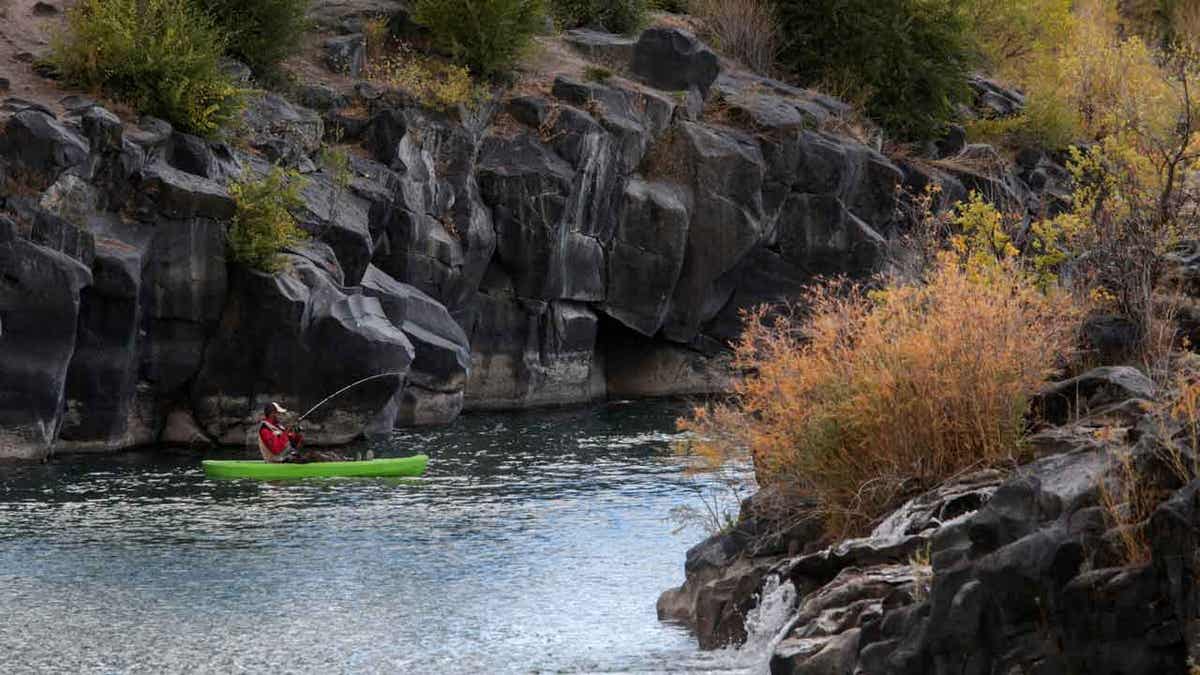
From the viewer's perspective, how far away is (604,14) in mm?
50375

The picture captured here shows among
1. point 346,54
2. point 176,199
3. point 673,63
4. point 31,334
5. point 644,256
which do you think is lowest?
point 31,334

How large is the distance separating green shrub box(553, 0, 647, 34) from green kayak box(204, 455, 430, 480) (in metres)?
24.1

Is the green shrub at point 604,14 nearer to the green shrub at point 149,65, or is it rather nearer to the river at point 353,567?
the green shrub at point 149,65

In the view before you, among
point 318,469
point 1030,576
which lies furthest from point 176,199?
point 1030,576

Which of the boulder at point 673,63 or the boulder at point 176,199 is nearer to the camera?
the boulder at point 176,199

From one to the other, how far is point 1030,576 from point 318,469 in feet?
61.2

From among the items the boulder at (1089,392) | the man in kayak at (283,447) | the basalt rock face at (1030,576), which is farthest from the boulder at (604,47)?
the basalt rock face at (1030,576)

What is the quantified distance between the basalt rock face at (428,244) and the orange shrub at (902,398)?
50.6ft

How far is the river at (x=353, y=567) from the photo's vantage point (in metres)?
16.7

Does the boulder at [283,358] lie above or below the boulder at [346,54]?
below

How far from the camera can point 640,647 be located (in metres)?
16.6

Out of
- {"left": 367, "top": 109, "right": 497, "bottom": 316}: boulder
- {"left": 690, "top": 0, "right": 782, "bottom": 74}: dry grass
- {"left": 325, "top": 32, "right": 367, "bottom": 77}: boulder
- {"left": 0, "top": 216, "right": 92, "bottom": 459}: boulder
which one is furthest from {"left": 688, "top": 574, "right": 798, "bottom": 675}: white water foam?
{"left": 690, "top": 0, "right": 782, "bottom": 74}: dry grass

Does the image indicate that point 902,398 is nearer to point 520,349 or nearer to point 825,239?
point 520,349

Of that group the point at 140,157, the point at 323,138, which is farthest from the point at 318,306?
the point at 323,138
